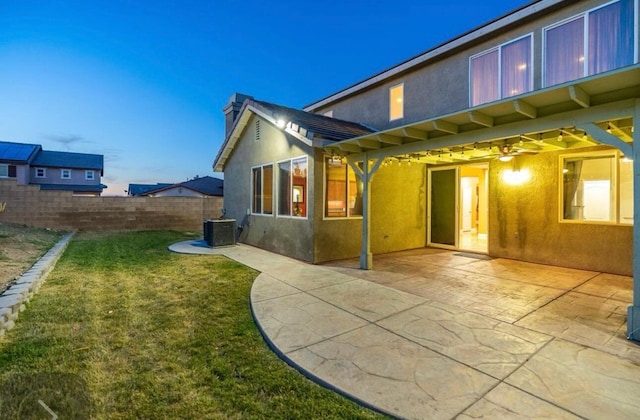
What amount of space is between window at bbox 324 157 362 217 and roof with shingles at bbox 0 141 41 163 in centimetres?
3169

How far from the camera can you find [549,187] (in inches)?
275

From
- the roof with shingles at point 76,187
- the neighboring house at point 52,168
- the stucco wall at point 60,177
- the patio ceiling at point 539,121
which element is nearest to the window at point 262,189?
the patio ceiling at point 539,121

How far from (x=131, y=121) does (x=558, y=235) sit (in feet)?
111

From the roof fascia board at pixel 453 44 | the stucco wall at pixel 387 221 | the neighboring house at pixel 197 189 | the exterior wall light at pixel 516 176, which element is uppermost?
the roof fascia board at pixel 453 44

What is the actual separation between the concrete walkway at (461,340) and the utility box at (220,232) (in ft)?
13.2

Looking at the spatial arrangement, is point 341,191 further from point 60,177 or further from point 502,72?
point 60,177

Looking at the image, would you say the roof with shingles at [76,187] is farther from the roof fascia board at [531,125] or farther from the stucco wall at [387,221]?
the roof fascia board at [531,125]

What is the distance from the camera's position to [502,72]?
24.5 ft

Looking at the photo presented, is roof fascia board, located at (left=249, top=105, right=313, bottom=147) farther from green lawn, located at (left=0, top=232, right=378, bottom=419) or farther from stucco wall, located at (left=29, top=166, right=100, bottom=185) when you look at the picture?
stucco wall, located at (left=29, top=166, right=100, bottom=185)

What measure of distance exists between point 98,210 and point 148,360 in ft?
44.6

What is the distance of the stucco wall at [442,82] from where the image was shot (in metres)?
6.76

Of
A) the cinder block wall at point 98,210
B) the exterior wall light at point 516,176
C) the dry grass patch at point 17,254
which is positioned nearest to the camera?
the dry grass patch at point 17,254

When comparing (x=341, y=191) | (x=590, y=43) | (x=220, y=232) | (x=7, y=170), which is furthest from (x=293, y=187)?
(x=7, y=170)

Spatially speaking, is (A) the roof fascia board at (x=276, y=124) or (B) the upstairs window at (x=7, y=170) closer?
(A) the roof fascia board at (x=276, y=124)
